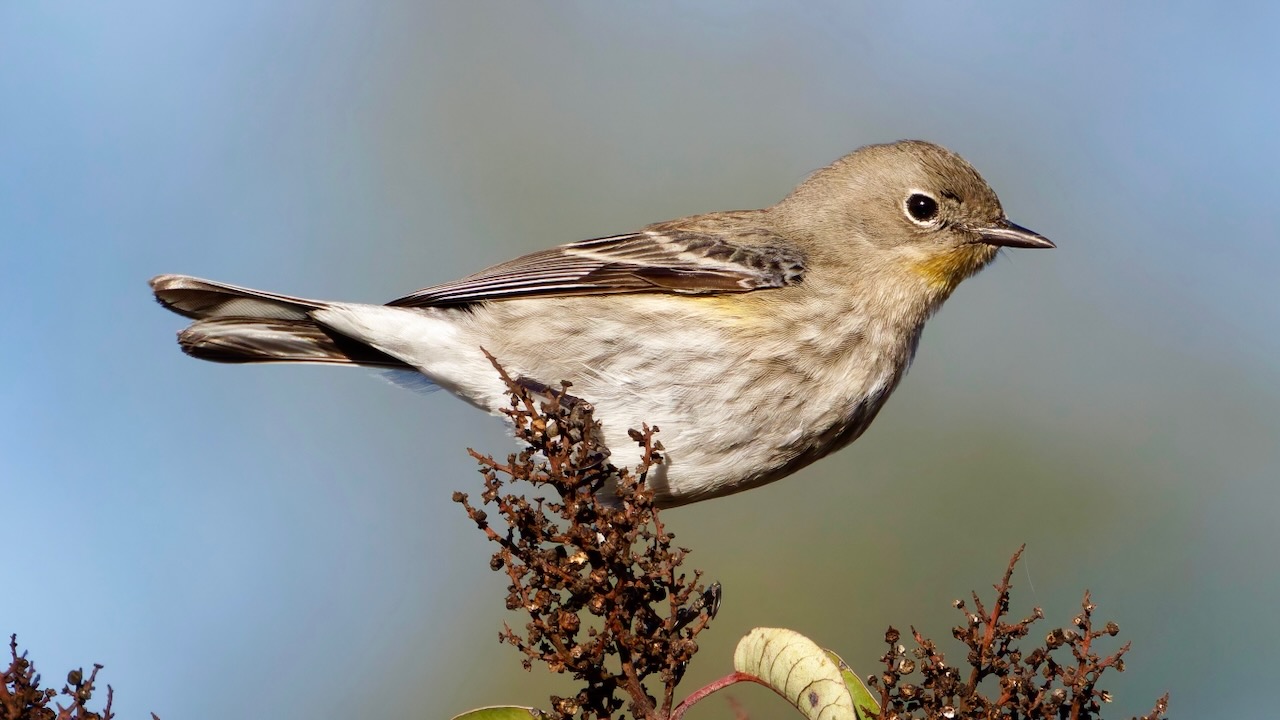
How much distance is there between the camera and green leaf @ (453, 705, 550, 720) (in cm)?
323

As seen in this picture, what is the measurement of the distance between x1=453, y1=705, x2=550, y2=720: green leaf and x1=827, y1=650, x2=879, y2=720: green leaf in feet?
2.74

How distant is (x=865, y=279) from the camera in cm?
525

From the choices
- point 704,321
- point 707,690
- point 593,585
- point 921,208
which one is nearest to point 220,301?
point 704,321

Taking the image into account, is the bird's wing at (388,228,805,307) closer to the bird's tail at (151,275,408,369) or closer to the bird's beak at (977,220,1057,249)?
the bird's tail at (151,275,408,369)

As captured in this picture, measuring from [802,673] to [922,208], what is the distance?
3049mm

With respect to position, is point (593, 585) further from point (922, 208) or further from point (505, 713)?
point (922, 208)

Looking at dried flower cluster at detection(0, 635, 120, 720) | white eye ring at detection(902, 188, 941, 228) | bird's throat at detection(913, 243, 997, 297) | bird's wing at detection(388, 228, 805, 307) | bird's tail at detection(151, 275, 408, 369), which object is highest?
white eye ring at detection(902, 188, 941, 228)

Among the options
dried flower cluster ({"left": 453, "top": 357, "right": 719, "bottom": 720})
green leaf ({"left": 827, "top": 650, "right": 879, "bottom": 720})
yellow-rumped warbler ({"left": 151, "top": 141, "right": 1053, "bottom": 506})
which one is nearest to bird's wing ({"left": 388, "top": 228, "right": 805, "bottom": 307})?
yellow-rumped warbler ({"left": 151, "top": 141, "right": 1053, "bottom": 506})

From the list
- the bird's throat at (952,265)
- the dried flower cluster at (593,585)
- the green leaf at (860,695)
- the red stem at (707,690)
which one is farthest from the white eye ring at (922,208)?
the red stem at (707,690)

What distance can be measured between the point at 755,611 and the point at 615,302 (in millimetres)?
3009

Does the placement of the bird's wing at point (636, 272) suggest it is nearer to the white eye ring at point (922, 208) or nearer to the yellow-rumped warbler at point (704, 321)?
the yellow-rumped warbler at point (704, 321)

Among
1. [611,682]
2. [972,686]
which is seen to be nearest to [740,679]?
[611,682]

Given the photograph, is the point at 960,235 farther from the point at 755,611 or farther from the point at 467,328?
the point at 755,611

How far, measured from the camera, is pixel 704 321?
4.88 meters
